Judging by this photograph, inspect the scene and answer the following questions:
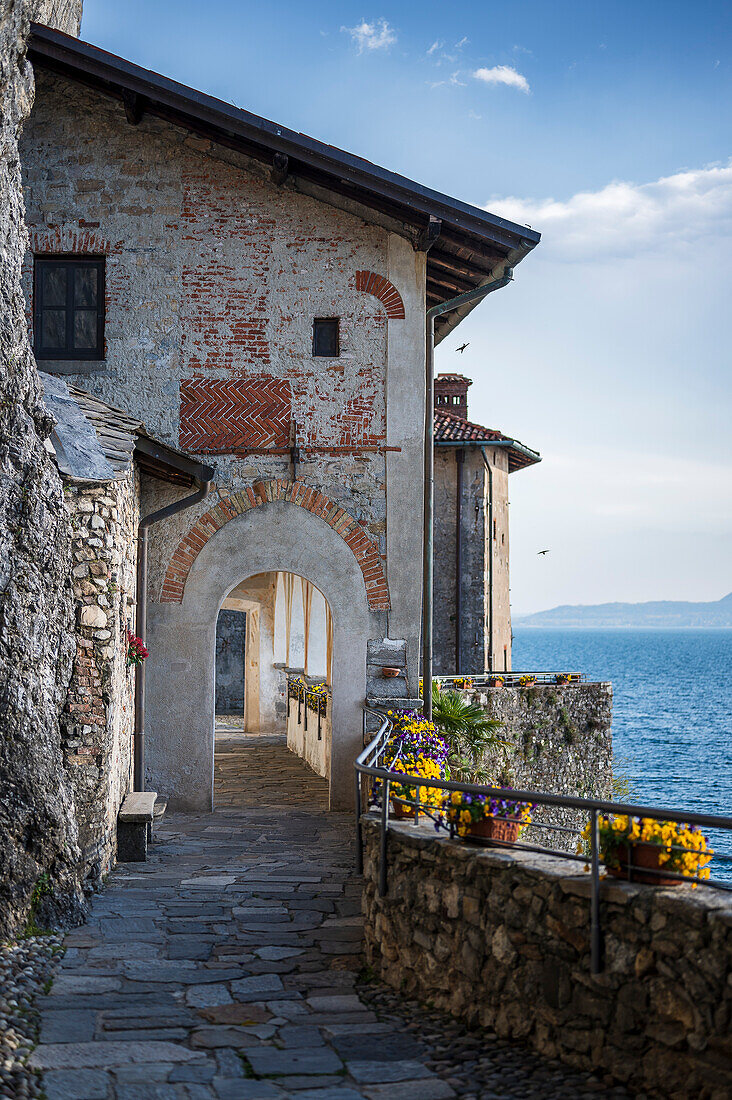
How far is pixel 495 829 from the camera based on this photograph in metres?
5.61

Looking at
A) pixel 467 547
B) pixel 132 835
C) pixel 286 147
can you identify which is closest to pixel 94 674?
pixel 132 835

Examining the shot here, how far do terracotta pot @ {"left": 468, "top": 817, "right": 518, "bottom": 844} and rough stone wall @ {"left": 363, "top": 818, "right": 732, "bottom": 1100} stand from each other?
14cm

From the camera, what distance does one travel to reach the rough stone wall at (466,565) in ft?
72.7

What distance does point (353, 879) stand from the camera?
8320 millimetres

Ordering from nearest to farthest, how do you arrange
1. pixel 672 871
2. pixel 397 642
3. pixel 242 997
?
pixel 672 871
pixel 242 997
pixel 397 642

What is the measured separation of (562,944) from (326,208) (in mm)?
9094

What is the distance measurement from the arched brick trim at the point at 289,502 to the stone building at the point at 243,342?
0.02 metres

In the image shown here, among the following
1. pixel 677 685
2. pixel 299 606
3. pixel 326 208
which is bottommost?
pixel 677 685

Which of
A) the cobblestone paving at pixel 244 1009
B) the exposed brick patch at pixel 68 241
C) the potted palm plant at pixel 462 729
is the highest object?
the exposed brick patch at pixel 68 241

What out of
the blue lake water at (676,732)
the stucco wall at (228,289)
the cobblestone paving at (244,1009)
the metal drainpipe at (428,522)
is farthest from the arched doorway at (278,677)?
the blue lake water at (676,732)

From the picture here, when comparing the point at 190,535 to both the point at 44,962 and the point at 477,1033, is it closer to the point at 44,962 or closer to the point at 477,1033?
the point at 44,962

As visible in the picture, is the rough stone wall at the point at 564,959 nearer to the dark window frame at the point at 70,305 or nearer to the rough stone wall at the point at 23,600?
the rough stone wall at the point at 23,600

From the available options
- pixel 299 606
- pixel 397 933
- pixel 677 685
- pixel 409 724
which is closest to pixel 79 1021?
pixel 397 933

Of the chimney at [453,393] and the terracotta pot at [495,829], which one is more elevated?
the chimney at [453,393]
